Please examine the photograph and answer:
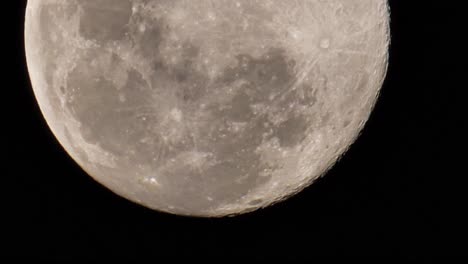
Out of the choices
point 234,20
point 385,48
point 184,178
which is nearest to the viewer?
point 234,20

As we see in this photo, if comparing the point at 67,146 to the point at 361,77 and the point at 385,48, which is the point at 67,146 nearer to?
the point at 361,77

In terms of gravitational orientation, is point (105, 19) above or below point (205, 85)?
above

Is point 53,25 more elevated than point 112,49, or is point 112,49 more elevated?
point 53,25

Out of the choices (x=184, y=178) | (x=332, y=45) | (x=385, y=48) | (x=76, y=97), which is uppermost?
(x=385, y=48)

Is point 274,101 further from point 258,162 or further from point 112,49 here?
point 112,49

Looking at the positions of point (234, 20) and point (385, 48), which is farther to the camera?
point (385, 48)

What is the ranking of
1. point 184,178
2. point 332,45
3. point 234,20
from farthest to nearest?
point 184,178 < point 332,45 < point 234,20

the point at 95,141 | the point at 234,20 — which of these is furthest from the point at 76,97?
the point at 234,20
